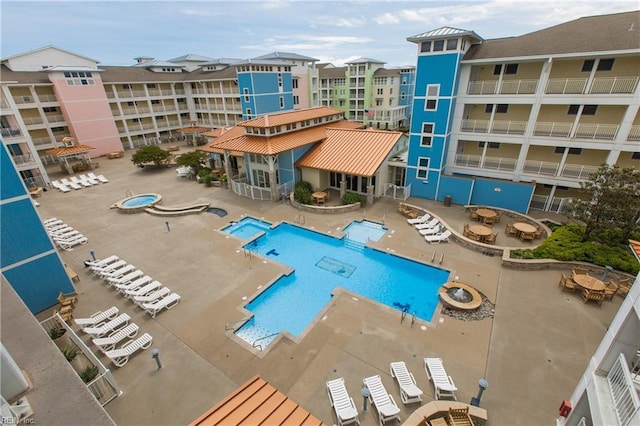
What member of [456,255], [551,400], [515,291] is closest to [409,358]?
[551,400]

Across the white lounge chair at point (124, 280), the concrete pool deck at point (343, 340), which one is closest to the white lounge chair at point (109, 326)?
the concrete pool deck at point (343, 340)

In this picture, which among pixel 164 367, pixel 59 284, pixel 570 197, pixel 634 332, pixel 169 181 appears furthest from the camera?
pixel 169 181

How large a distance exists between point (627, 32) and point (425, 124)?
11.7 metres

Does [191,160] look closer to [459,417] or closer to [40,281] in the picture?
[40,281]

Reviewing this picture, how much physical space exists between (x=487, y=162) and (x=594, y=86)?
23.9 ft

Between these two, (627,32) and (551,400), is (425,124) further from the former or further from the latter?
(551,400)

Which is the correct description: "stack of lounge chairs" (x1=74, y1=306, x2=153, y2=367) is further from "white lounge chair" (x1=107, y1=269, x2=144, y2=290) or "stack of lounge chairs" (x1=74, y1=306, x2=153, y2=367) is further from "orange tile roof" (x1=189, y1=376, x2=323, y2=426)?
"orange tile roof" (x1=189, y1=376, x2=323, y2=426)

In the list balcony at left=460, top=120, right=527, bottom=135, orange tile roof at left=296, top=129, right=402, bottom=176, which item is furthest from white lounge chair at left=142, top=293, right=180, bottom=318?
balcony at left=460, top=120, right=527, bottom=135

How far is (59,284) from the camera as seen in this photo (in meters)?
13.7

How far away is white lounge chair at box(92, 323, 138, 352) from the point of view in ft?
36.0

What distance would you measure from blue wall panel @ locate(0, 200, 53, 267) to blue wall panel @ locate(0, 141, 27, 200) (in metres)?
0.38

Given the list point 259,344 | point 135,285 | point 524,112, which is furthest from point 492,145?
point 135,285

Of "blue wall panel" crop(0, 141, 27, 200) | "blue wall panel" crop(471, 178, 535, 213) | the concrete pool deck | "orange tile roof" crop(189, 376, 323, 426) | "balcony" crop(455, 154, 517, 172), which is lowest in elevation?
the concrete pool deck

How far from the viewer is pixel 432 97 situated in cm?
2152
